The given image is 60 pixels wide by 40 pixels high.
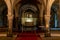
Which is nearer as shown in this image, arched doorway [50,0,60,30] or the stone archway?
the stone archway

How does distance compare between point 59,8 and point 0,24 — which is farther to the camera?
point 0,24

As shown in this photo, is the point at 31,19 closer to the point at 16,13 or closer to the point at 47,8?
the point at 16,13

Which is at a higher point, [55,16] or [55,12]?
[55,12]

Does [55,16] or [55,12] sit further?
[55,16]

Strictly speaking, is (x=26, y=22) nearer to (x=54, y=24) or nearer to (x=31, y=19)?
(x=31, y=19)

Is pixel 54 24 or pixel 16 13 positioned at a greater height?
pixel 16 13

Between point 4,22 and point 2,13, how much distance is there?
85.8 inches

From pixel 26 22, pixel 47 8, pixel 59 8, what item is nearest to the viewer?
pixel 47 8

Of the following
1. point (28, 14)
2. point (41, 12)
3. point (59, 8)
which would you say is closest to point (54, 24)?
point (59, 8)

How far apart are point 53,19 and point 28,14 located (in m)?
12.6

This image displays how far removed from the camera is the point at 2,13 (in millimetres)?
29906

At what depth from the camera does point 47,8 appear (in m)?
15.6

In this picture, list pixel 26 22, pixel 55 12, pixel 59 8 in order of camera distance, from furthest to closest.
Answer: pixel 26 22, pixel 55 12, pixel 59 8

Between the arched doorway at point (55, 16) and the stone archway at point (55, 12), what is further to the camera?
the arched doorway at point (55, 16)
